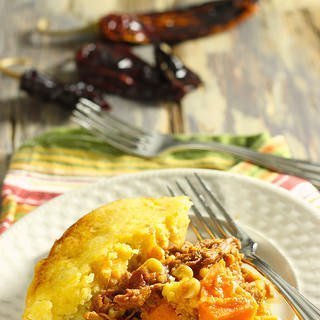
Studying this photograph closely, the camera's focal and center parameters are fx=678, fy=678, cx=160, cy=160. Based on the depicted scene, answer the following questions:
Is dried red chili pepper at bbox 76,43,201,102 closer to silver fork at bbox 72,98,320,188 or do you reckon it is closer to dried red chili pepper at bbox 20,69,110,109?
dried red chili pepper at bbox 20,69,110,109

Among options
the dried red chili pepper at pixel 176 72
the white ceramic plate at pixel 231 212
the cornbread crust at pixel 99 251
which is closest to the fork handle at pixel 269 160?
the white ceramic plate at pixel 231 212

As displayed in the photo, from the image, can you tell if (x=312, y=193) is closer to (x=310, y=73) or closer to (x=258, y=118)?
(x=258, y=118)

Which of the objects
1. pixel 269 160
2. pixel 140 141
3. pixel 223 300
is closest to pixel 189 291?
pixel 223 300

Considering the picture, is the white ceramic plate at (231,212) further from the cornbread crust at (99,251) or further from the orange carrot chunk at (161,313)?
the orange carrot chunk at (161,313)

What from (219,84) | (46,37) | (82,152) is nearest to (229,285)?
(82,152)

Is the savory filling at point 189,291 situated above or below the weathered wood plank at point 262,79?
below

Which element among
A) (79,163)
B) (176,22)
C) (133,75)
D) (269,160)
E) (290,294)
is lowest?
(79,163)

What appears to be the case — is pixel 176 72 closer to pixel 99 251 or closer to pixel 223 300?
pixel 99 251
